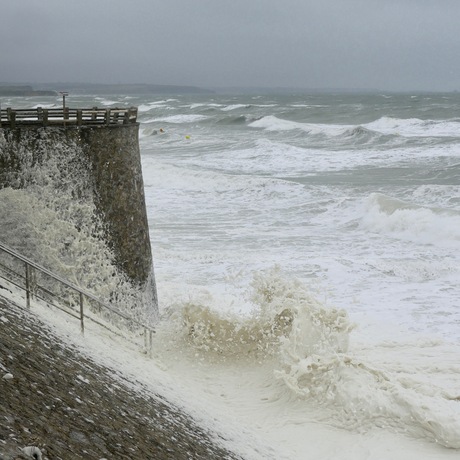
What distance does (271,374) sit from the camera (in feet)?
40.4

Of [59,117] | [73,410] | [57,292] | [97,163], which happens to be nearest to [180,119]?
[97,163]

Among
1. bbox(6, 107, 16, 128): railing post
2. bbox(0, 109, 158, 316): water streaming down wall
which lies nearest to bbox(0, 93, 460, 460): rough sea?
bbox(0, 109, 158, 316): water streaming down wall

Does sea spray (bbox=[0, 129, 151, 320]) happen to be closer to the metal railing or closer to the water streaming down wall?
the water streaming down wall

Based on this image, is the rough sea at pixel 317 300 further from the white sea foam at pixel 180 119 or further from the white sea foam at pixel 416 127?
the white sea foam at pixel 180 119

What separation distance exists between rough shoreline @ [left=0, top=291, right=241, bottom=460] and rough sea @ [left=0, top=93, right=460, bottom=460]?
7.05 feet

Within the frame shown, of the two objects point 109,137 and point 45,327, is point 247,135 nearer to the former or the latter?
point 109,137

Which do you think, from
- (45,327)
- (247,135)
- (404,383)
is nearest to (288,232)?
(404,383)

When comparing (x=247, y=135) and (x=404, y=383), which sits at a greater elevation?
(x=247, y=135)

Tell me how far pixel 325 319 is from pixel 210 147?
1395 inches

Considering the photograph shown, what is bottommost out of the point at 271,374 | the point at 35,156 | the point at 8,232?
the point at 271,374

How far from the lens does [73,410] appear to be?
6.74 meters

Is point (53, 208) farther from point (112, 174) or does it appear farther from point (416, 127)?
point (416, 127)

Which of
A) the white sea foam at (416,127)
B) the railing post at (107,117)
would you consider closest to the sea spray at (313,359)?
the railing post at (107,117)

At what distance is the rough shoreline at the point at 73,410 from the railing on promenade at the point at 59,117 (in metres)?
3.62
